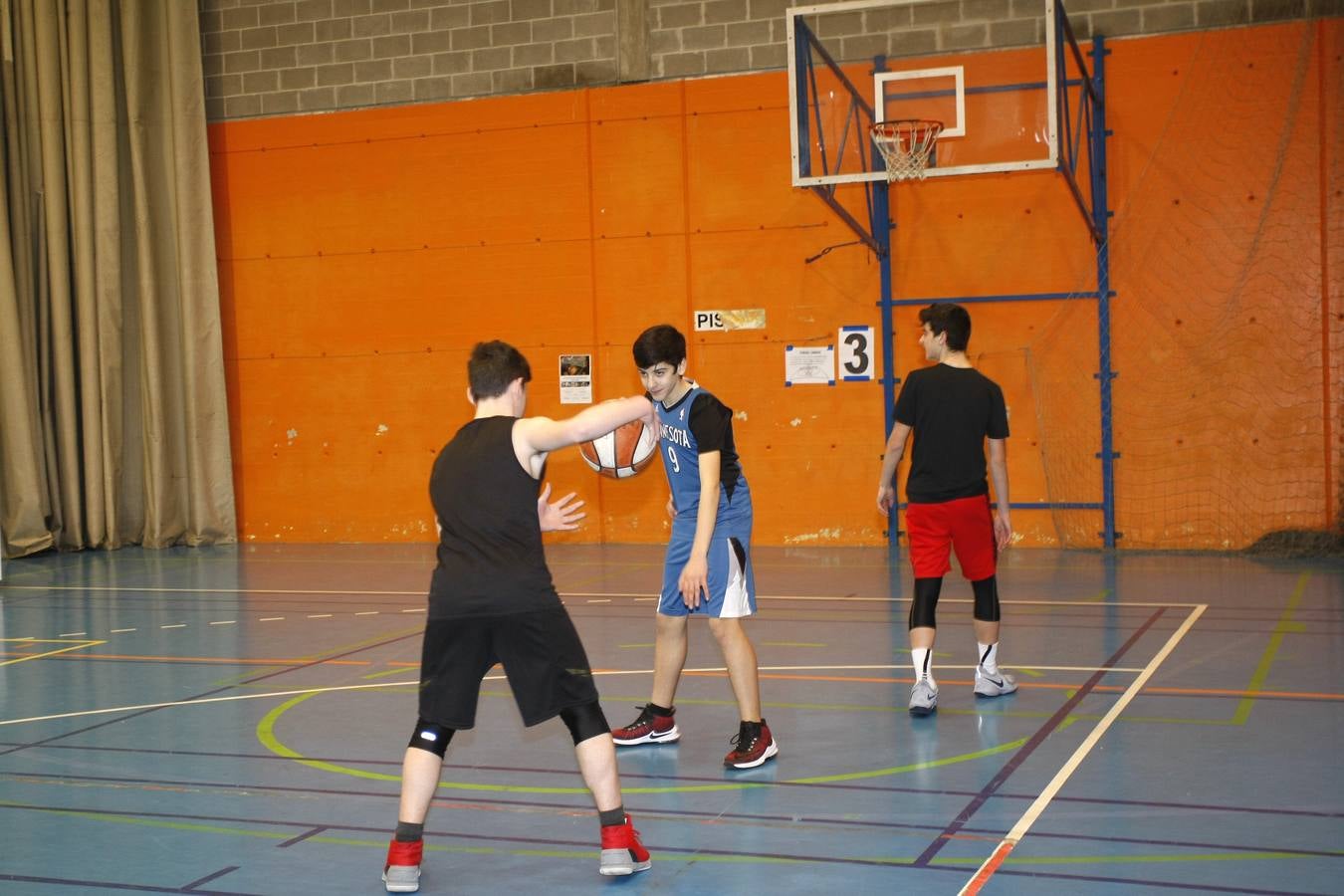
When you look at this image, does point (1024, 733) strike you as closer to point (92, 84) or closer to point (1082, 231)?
point (1082, 231)

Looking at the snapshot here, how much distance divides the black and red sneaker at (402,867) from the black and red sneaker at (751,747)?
167 centimetres

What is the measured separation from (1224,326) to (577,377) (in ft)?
20.8

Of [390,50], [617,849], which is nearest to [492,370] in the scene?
[617,849]

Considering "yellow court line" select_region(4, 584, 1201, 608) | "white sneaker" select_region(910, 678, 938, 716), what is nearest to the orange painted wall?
"yellow court line" select_region(4, 584, 1201, 608)

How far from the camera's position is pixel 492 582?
4324 millimetres

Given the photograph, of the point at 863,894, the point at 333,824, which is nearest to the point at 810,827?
the point at 863,894

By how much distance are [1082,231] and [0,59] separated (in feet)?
37.8

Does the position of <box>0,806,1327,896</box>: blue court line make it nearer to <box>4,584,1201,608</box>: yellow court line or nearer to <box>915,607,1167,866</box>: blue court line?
<box>915,607,1167,866</box>: blue court line

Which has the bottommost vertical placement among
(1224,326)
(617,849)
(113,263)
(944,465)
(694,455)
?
(617,849)

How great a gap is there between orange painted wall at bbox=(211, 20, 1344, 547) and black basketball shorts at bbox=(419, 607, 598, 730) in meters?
9.81

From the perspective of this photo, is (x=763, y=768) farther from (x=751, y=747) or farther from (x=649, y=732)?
(x=649, y=732)

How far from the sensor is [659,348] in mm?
5469

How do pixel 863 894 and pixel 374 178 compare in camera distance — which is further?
pixel 374 178

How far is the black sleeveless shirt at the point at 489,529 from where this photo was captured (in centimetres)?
432
